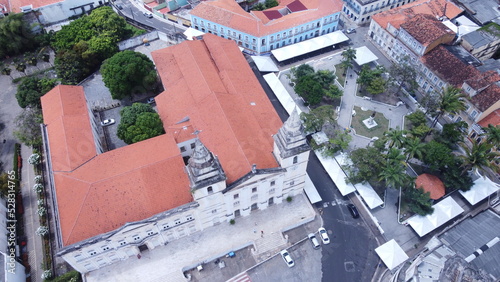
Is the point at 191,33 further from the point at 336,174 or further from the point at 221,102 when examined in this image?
the point at 336,174

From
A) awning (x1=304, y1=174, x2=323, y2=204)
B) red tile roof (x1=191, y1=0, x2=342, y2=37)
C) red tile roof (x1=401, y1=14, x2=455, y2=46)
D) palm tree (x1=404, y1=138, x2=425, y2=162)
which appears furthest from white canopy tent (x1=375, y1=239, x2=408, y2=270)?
red tile roof (x1=191, y1=0, x2=342, y2=37)

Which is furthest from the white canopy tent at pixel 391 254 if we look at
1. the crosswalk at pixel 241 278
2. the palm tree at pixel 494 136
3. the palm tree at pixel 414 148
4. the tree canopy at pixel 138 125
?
the tree canopy at pixel 138 125

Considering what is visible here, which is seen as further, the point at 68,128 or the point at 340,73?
the point at 340,73

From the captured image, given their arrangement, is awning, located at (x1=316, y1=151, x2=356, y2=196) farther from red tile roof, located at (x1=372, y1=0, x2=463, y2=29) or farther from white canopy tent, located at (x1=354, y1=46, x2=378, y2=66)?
red tile roof, located at (x1=372, y1=0, x2=463, y2=29)

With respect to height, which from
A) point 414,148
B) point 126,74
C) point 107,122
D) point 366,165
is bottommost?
point 107,122

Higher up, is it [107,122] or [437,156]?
[437,156]

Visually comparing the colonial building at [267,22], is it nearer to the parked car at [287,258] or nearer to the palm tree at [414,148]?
the palm tree at [414,148]

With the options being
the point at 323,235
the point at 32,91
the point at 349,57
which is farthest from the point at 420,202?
the point at 32,91
